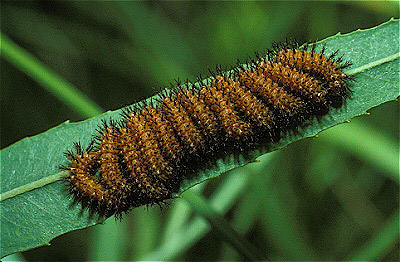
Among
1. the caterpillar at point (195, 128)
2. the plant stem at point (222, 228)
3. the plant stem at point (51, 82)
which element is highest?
the plant stem at point (51, 82)

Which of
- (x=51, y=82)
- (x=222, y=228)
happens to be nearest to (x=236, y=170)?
(x=222, y=228)

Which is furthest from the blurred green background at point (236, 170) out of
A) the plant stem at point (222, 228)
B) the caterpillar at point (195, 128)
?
the caterpillar at point (195, 128)

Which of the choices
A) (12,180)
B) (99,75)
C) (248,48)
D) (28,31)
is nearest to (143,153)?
(12,180)

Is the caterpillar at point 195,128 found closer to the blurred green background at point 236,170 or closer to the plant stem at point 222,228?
the plant stem at point 222,228

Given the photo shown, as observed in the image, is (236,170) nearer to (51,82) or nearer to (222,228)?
(222,228)

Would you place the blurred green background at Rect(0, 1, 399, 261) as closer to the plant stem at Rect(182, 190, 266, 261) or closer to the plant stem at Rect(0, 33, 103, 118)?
the plant stem at Rect(182, 190, 266, 261)

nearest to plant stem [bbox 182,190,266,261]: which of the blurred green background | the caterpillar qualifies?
the caterpillar
